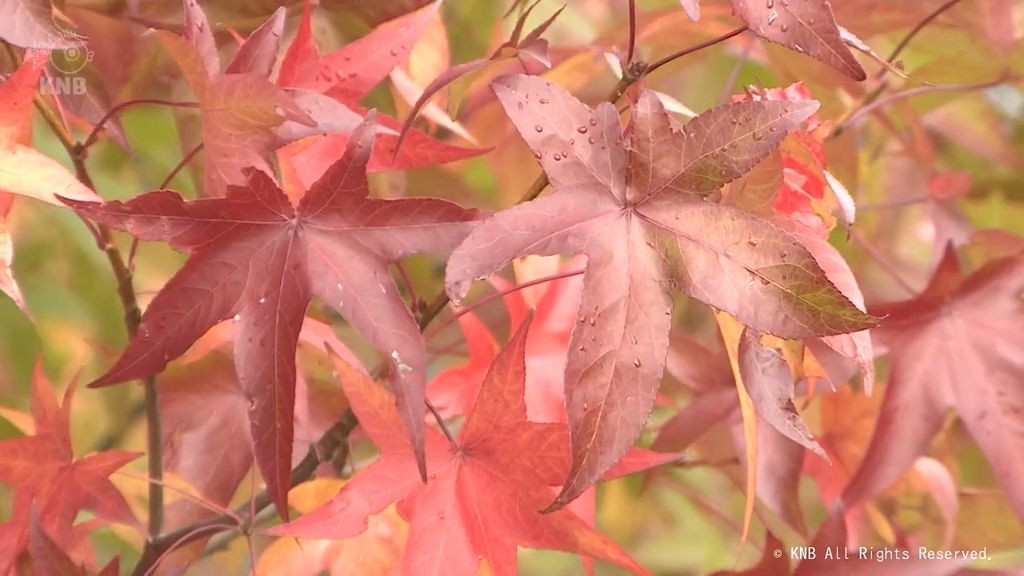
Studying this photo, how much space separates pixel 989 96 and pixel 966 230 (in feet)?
0.71

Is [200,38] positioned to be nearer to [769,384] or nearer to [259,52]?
[259,52]

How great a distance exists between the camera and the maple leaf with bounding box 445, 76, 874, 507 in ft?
0.99

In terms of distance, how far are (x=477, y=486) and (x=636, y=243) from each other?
148 mm

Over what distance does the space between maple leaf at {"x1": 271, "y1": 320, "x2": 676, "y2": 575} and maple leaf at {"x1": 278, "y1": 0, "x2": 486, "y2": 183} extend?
10 centimetres

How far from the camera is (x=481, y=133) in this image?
0.67 m

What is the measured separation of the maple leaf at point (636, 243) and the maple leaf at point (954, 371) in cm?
26

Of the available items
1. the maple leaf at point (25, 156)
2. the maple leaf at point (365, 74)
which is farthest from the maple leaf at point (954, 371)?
the maple leaf at point (25, 156)

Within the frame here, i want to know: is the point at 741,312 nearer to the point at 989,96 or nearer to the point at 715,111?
the point at 715,111

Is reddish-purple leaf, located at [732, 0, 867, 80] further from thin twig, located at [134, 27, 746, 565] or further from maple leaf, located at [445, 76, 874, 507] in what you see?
thin twig, located at [134, 27, 746, 565]

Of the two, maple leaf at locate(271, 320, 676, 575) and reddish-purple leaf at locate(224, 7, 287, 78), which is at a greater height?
reddish-purple leaf at locate(224, 7, 287, 78)

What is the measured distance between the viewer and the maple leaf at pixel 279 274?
0.32 metres

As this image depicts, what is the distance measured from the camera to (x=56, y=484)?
0.44m

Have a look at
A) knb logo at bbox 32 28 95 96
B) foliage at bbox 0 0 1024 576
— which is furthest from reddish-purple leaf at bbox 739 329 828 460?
knb logo at bbox 32 28 95 96

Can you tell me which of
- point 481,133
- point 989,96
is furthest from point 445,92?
point 989,96
